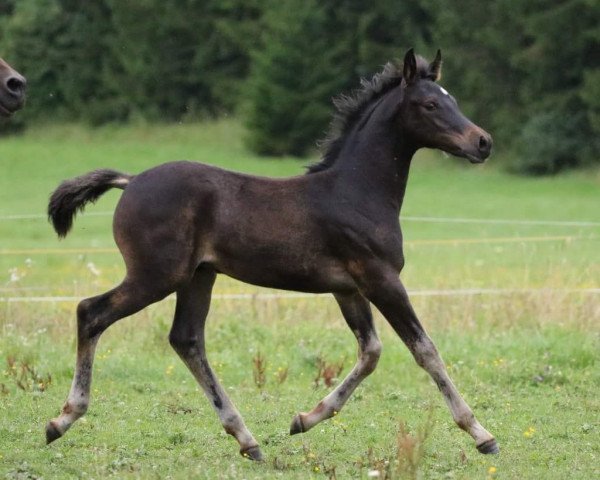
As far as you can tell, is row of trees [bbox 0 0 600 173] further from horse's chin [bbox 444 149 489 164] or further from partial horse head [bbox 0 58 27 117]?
partial horse head [bbox 0 58 27 117]

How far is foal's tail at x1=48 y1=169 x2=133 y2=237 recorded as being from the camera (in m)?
8.48

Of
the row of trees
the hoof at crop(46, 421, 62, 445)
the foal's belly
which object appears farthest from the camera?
the row of trees

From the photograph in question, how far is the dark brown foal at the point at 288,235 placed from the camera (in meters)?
8.09

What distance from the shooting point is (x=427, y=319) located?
535 inches

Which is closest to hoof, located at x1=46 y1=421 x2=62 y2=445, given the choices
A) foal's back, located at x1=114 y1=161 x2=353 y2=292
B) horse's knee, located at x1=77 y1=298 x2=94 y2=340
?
horse's knee, located at x1=77 y1=298 x2=94 y2=340

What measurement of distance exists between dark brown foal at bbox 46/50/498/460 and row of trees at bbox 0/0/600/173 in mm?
32306

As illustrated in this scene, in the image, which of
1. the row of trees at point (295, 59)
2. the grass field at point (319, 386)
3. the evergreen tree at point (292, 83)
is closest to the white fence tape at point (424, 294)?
the grass field at point (319, 386)

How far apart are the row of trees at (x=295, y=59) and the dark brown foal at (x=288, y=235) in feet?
106

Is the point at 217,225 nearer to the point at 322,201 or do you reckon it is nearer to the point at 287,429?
the point at 322,201

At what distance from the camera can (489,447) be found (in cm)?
812

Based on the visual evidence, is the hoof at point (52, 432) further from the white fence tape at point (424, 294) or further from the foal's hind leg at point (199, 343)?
the white fence tape at point (424, 294)

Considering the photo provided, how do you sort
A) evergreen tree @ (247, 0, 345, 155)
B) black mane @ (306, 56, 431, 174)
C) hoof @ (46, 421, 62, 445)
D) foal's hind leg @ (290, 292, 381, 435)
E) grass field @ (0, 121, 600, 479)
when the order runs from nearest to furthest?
grass field @ (0, 121, 600, 479), hoof @ (46, 421, 62, 445), foal's hind leg @ (290, 292, 381, 435), black mane @ (306, 56, 431, 174), evergreen tree @ (247, 0, 345, 155)

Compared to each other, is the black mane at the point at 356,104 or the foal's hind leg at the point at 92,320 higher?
the black mane at the point at 356,104

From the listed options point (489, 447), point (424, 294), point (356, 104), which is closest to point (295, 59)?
point (424, 294)
